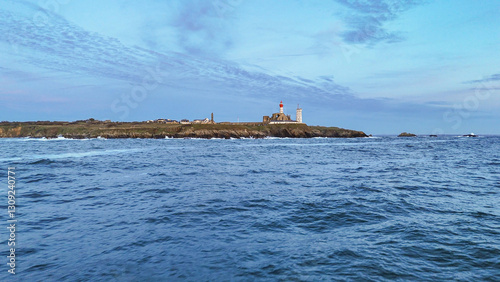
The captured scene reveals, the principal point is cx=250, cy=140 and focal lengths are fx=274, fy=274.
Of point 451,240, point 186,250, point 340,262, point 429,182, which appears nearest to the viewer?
point 340,262

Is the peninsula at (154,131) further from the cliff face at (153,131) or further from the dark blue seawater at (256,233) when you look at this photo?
the dark blue seawater at (256,233)

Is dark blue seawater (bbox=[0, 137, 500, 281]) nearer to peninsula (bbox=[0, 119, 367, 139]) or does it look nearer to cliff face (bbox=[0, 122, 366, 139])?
peninsula (bbox=[0, 119, 367, 139])

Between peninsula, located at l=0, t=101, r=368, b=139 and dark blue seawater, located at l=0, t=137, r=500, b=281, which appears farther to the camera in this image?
peninsula, located at l=0, t=101, r=368, b=139

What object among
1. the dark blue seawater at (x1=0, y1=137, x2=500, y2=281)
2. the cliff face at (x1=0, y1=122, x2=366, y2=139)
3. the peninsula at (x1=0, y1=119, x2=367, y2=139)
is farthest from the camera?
the cliff face at (x1=0, y1=122, x2=366, y2=139)

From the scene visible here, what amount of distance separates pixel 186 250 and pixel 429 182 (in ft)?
67.7

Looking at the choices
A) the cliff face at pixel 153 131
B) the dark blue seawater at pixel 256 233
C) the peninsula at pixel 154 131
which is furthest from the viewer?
the cliff face at pixel 153 131

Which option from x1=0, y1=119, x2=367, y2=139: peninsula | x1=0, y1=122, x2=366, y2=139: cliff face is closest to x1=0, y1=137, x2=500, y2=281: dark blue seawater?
x1=0, y1=119, x2=367, y2=139: peninsula

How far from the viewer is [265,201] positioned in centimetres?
1516

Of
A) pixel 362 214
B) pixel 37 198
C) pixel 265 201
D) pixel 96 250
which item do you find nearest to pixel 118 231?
pixel 96 250

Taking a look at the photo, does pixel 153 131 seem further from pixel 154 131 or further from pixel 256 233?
pixel 256 233

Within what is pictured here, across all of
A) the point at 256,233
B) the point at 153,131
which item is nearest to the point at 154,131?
the point at 153,131

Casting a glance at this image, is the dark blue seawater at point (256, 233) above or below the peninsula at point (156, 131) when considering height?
below

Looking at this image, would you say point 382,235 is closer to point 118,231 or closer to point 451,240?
point 451,240

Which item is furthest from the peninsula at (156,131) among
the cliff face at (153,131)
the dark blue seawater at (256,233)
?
the dark blue seawater at (256,233)
